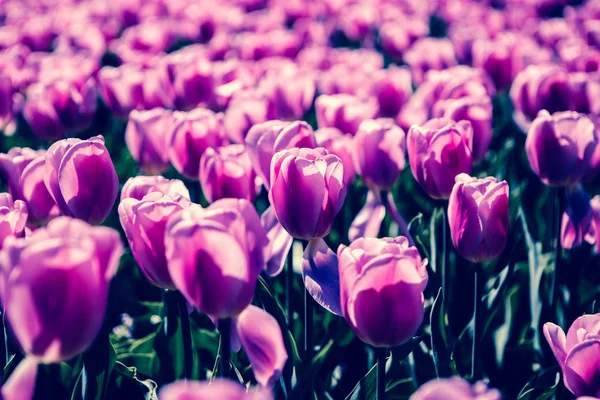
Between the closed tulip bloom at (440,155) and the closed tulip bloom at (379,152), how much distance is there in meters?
0.09

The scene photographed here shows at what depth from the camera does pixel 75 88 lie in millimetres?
2473

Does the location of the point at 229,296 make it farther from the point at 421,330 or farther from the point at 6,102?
the point at 6,102

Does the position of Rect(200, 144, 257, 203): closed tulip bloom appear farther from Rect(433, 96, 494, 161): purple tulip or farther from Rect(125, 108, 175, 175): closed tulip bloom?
Rect(433, 96, 494, 161): purple tulip

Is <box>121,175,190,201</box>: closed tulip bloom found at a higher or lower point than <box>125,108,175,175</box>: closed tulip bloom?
higher

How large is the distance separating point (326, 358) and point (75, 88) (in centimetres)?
151

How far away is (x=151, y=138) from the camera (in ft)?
6.20

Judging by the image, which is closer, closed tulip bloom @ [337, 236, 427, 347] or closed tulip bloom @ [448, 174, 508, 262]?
closed tulip bloom @ [337, 236, 427, 347]

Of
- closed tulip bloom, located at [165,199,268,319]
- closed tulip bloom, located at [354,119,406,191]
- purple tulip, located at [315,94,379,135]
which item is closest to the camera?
closed tulip bloom, located at [165,199,268,319]

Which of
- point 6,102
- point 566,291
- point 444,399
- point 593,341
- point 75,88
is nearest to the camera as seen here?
point 444,399

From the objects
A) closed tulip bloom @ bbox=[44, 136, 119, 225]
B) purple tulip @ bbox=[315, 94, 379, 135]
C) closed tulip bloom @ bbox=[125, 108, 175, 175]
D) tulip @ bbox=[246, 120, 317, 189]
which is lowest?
purple tulip @ bbox=[315, 94, 379, 135]

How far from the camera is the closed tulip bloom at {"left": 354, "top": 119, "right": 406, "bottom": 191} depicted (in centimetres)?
165

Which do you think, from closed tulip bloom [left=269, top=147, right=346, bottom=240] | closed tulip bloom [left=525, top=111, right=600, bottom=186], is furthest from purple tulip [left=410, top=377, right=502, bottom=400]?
closed tulip bloom [left=525, top=111, right=600, bottom=186]

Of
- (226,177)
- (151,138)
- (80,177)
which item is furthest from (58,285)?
(151,138)

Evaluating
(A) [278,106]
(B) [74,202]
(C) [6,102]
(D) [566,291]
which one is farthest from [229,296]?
(C) [6,102]
